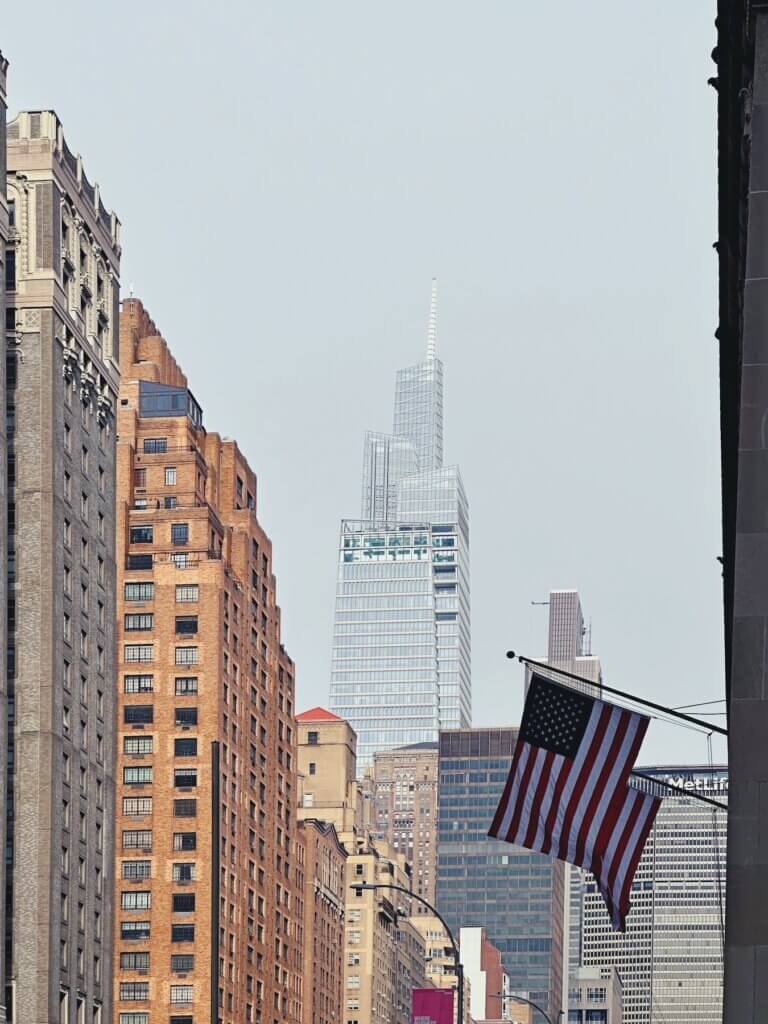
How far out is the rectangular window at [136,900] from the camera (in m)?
159

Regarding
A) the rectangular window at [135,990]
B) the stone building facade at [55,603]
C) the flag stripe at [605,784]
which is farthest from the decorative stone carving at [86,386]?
the flag stripe at [605,784]

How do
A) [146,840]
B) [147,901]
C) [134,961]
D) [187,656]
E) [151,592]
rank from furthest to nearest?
[151,592] → [187,656] → [146,840] → [147,901] → [134,961]

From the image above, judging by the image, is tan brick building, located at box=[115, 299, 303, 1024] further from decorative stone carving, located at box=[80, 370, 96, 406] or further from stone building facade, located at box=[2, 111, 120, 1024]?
decorative stone carving, located at box=[80, 370, 96, 406]

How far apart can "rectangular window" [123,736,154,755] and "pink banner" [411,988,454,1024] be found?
92.0 meters

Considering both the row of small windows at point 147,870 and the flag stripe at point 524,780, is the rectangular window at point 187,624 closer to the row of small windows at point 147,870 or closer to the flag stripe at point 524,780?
the row of small windows at point 147,870

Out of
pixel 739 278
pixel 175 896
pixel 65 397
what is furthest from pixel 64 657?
pixel 739 278

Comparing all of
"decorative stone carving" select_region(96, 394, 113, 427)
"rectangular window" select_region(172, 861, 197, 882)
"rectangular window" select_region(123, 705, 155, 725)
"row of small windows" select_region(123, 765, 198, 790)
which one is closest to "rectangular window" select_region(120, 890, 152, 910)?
"rectangular window" select_region(172, 861, 197, 882)

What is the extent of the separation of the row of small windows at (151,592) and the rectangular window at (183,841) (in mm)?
17196

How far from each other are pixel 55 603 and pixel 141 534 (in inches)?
2278

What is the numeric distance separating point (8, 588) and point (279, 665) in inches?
3208

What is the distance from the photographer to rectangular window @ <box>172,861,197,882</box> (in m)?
158

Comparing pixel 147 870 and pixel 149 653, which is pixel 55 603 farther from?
pixel 149 653

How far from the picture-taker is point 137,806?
161m

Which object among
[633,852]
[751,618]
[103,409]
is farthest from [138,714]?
[751,618]
